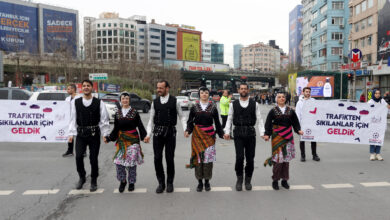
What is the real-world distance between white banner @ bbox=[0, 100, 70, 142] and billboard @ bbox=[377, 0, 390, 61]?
1541 inches

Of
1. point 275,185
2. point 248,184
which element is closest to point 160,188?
point 248,184

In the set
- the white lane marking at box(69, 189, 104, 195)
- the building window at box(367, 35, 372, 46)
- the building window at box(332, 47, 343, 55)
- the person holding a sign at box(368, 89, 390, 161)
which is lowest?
the white lane marking at box(69, 189, 104, 195)

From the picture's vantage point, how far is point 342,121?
8578 mm

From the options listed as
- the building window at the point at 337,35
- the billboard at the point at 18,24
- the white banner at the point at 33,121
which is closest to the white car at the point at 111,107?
the white banner at the point at 33,121

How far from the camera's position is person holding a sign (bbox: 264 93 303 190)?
19.3 feet

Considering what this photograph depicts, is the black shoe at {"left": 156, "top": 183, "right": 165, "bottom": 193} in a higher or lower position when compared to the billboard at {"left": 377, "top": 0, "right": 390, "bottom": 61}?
lower

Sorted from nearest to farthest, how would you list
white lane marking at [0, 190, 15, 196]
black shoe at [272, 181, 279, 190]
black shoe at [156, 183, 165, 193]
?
white lane marking at [0, 190, 15, 196]
black shoe at [156, 183, 165, 193]
black shoe at [272, 181, 279, 190]

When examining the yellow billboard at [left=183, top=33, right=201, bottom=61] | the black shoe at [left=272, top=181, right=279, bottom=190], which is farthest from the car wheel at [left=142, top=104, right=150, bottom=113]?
the yellow billboard at [left=183, top=33, right=201, bottom=61]

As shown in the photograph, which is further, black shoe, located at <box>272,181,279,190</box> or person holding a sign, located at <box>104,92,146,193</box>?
black shoe, located at <box>272,181,279,190</box>

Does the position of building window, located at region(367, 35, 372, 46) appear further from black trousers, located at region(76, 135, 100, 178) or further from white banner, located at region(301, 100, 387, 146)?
black trousers, located at region(76, 135, 100, 178)

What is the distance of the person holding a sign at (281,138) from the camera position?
5.89 meters

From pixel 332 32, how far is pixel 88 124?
65740mm

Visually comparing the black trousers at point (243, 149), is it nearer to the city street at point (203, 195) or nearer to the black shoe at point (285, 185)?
the city street at point (203, 195)

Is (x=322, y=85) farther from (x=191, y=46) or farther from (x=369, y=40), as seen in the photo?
(x=191, y=46)
